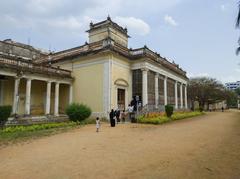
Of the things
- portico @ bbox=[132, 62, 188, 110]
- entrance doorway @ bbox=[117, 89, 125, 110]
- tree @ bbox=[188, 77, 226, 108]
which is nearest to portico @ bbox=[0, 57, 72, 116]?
entrance doorway @ bbox=[117, 89, 125, 110]

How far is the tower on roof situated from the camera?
27.5 m

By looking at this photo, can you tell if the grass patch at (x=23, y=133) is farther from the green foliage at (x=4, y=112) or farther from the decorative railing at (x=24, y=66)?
the decorative railing at (x=24, y=66)

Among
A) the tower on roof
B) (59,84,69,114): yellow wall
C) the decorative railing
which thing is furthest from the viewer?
the tower on roof

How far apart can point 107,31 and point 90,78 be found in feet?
24.3

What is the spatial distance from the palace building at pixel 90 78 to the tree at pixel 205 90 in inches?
977

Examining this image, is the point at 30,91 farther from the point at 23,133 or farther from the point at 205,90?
the point at 205,90

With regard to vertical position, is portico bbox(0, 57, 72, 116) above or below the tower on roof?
below

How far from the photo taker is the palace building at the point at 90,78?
21.3 m

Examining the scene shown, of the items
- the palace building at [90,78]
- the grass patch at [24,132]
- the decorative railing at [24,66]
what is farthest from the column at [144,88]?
the decorative railing at [24,66]

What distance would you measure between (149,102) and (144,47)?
623cm

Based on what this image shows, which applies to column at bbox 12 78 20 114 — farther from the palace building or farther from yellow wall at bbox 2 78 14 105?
yellow wall at bbox 2 78 14 105

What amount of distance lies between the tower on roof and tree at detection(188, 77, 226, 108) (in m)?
27.7

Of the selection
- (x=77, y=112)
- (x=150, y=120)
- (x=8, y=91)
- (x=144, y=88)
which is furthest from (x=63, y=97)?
(x=150, y=120)

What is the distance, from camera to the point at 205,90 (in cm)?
5109
